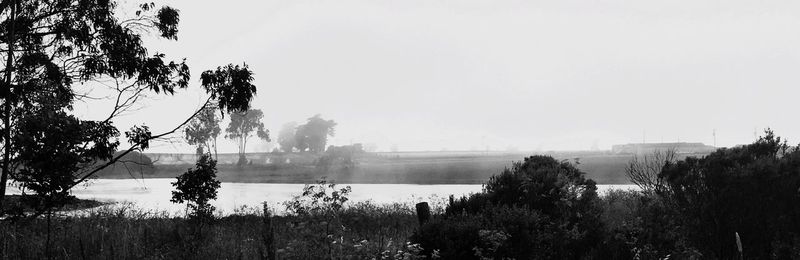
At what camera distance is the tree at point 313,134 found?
12762 centimetres

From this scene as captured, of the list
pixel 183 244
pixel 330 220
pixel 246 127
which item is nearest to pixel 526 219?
pixel 330 220

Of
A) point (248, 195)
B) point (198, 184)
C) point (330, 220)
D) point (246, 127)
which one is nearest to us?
point (330, 220)

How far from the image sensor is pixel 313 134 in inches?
5049

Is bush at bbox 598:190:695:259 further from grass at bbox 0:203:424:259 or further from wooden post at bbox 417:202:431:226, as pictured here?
grass at bbox 0:203:424:259

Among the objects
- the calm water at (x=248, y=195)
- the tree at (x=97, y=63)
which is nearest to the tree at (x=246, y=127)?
the calm water at (x=248, y=195)

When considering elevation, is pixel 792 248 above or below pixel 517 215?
below

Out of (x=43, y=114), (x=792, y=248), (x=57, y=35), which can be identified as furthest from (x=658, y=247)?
(x=57, y=35)

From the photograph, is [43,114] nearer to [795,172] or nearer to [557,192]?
[557,192]

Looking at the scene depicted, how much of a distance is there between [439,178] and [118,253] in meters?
89.9

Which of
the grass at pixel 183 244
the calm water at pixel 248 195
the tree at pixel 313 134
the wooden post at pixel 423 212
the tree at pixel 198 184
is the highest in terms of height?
the tree at pixel 313 134

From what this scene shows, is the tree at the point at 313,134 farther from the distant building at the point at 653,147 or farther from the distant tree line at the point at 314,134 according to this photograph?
the distant building at the point at 653,147

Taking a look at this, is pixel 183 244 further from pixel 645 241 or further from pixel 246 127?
pixel 246 127

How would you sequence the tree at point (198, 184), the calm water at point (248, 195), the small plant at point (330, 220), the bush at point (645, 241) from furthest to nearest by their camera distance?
1. the calm water at point (248, 195)
2. the tree at point (198, 184)
3. the bush at point (645, 241)
4. the small plant at point (330, 220)

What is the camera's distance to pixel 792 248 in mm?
10352
